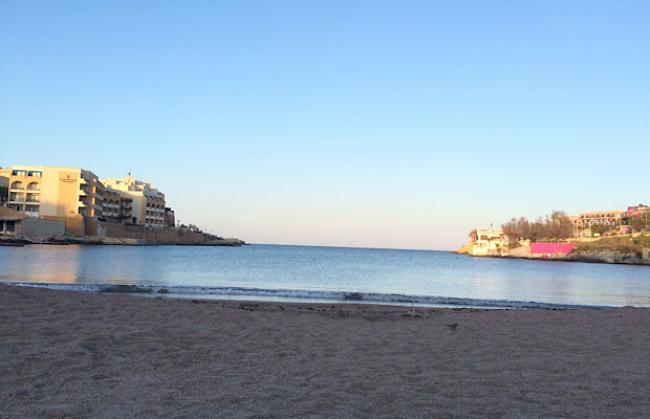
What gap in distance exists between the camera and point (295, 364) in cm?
807

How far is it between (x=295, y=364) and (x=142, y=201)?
477 feet

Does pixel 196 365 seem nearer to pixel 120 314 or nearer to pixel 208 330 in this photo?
pixel 208 330

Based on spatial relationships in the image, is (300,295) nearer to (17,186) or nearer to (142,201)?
(17,186)

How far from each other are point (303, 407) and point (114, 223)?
430ft

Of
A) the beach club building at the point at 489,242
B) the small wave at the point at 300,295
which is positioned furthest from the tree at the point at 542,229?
the small wave at the point at 300,295

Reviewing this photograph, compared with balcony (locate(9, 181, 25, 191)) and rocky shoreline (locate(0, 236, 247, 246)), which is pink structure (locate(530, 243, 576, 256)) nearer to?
rocky shoreline (locate(0, 236, 247, 246))

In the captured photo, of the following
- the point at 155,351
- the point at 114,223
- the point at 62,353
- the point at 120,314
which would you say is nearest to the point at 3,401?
the point at 62,353

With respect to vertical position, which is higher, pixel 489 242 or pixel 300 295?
pixel 489 242

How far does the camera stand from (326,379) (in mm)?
7105

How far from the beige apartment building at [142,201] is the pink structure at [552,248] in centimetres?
9978

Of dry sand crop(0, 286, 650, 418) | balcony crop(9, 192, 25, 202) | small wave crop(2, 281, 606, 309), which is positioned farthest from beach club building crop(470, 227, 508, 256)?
dry sand crop(0, 286, 650, 418)

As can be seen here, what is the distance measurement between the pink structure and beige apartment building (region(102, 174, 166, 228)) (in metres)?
99.8

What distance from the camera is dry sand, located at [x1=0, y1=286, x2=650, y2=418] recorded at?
584 cm

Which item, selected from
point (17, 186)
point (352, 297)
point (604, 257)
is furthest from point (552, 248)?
point (352, 297)
